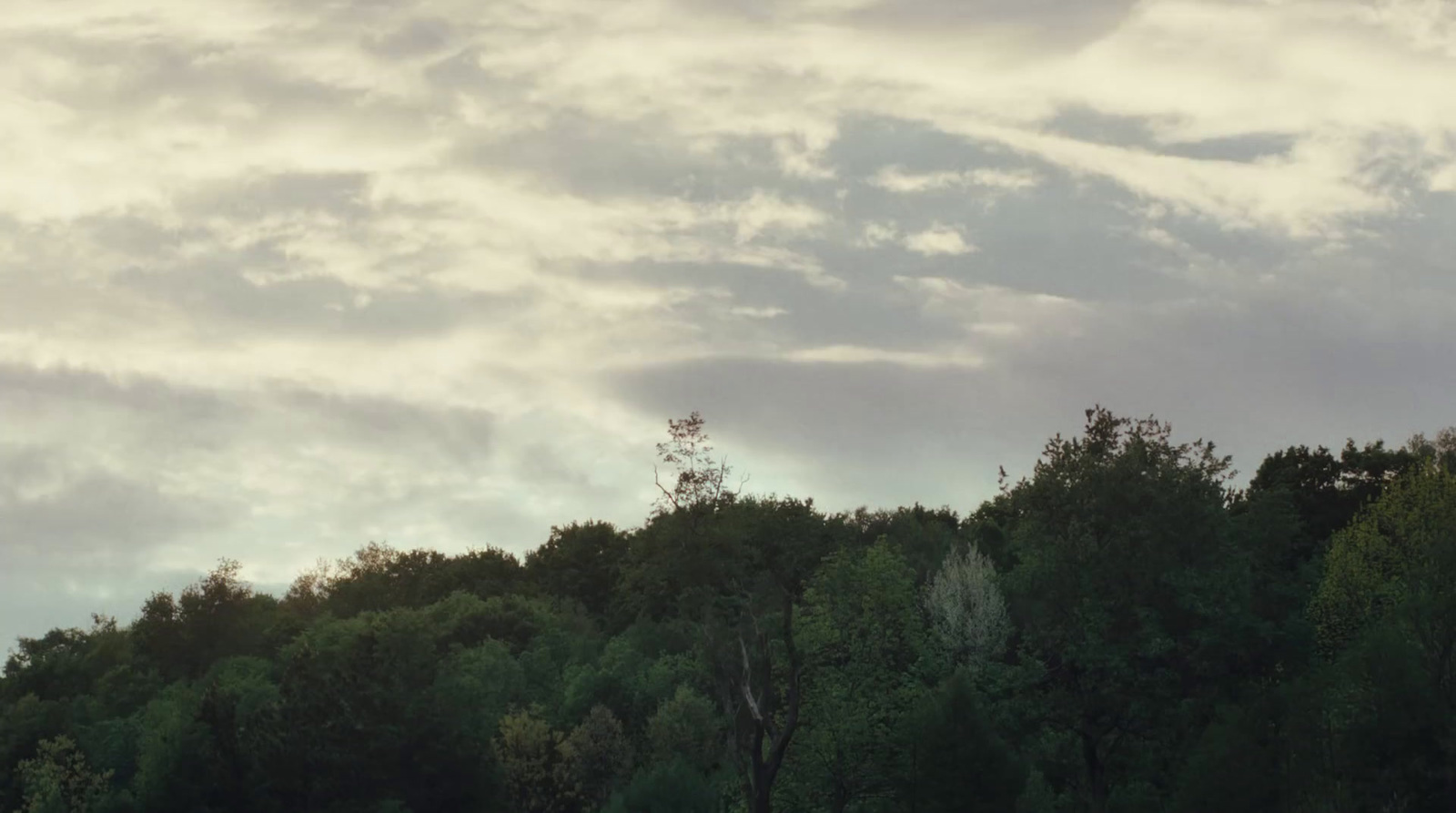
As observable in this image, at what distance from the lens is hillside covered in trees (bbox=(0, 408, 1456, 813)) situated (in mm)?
62656

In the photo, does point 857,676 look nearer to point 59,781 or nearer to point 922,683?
point 922,683

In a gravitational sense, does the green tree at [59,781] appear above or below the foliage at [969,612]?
below

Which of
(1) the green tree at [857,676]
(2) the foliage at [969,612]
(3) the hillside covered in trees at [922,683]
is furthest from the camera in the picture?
(2) the foliage at [969,612]

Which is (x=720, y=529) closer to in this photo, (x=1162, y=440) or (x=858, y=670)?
(x=858, y=670)

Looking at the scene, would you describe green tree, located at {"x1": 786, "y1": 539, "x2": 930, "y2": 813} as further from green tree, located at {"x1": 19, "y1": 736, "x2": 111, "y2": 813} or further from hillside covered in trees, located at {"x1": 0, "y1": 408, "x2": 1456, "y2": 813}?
green tree, located at {"x1": 19, "y1": 736, "x2": 111, "y2": 813}

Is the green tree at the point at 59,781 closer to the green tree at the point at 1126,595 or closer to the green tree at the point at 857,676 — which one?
the green tree at the point at 857,676

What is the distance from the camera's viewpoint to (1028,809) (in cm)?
6931

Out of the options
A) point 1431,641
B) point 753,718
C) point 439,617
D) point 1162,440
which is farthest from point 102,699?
point 1431,641

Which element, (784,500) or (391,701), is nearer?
(391,701)

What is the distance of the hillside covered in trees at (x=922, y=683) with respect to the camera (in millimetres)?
62656

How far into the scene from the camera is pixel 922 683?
271ft

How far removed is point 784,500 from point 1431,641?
6568 cm

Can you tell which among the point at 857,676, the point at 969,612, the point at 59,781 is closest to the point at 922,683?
the point at 857,676

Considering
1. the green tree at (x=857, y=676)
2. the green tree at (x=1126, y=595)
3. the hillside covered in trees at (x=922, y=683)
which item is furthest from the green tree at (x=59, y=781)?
the green tree at (x=1126, y=595)
